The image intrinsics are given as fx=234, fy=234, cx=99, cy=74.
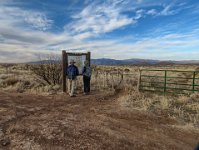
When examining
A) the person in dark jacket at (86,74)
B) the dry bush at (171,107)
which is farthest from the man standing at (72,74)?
the dry bush at (171,107)

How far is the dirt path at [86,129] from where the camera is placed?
578cm

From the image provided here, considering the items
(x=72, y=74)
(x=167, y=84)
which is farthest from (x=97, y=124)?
(x=167, y=84)

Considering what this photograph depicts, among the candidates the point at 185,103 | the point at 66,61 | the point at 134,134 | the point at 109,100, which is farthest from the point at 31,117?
the point at 185,103

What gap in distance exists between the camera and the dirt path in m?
5.78

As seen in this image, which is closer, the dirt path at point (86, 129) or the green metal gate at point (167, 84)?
the dirt path at point (86, 129)

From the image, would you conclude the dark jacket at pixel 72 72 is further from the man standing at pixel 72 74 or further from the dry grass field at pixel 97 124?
the dry grass field at pixel 97 124

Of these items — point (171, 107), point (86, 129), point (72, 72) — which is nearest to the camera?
point (86, 129)

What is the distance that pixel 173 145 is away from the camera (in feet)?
19.1

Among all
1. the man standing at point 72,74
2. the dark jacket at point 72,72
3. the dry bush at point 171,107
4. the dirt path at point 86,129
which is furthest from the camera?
the dark jacket at point 72,72

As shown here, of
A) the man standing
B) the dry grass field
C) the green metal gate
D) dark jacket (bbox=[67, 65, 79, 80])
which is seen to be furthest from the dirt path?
the green metal gate

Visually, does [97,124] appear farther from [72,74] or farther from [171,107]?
[72,74]

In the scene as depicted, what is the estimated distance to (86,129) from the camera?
6.80 m

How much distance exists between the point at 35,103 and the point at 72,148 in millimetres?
5609

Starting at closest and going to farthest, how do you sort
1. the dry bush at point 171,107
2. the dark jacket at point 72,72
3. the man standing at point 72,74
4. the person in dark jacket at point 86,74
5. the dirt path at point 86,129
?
the dirt path at point 86,129
the dry bush at point 171,107
the man standing at point 72,74
the dark jacket at point 72,72
the person in dark jacket at point 86,74
